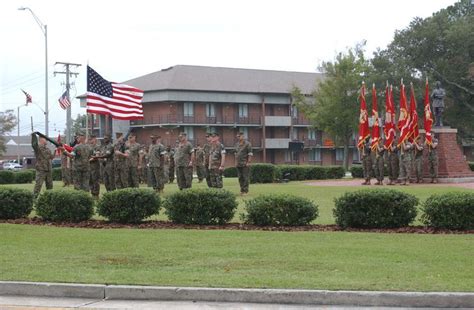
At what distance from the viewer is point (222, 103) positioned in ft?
249

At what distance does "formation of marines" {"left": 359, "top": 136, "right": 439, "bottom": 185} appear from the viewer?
29.0m

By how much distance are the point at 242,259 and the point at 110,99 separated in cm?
1234

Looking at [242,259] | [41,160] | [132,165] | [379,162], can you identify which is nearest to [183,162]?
[132,165]

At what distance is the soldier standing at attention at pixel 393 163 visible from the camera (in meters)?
29.1

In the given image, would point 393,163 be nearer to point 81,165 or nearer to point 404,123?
point 404,123

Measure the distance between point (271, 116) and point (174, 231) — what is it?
66271mm

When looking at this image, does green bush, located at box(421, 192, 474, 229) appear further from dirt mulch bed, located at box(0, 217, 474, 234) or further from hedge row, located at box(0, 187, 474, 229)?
dirt mulch bed, located at box(0, 217, 474, 234)

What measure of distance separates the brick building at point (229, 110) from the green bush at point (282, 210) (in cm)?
5595

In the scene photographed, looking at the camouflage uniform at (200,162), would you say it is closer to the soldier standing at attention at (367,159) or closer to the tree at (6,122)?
the soldier standing at attention at (367,159)

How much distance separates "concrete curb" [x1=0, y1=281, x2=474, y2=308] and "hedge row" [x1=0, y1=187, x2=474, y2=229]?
5752 mm

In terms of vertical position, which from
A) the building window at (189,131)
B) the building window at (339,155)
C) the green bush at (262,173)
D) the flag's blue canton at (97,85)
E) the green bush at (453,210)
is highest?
the building window at (189,131)

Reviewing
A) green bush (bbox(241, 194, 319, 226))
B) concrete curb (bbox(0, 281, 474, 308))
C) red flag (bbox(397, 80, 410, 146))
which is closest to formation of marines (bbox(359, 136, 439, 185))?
red flag (bbox(397, 80, 410, 146))

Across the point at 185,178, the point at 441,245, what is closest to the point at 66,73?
the point at 185,178

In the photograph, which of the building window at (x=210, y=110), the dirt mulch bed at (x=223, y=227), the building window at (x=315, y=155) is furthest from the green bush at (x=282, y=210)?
the building window at (x=315, y=155)
